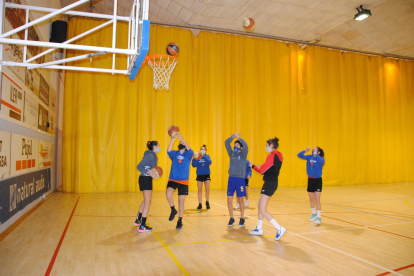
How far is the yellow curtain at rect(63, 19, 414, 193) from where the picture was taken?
1075cm

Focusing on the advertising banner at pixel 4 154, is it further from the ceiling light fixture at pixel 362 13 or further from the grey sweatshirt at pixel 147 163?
the ceiling light fixture at pixel 362 13

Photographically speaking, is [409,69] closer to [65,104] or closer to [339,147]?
[339,147]

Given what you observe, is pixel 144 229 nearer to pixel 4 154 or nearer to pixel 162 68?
pixel 4 154

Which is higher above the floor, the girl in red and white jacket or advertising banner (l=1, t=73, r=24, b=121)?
advertising banner (l=1, t=73, r=24, b=121)

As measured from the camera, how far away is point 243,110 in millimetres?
12766

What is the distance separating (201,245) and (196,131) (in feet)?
25.2

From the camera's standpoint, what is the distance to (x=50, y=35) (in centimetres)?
899

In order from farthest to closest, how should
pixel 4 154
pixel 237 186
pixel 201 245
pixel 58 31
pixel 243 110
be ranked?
1. pixel 243 110
2. pixel 58 31
3. pixel 237 186
4. pixel 4 154
5. pixel 201 245

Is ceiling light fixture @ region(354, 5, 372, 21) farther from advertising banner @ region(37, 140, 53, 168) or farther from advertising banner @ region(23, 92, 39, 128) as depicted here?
A: advertising banner @ region(37, 140, 53, 168)

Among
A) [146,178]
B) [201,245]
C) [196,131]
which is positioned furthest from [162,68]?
[201,245]

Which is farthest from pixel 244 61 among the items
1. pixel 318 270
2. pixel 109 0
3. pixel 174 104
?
pixel 318 270

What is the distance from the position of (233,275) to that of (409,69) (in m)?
18.8

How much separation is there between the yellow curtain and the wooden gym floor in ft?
12.7

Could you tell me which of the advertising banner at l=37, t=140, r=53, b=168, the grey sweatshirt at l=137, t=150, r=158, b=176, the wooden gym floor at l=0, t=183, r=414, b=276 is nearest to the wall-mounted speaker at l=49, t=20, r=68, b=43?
the advertising banner at l=37, t=140, r=53, b=168
